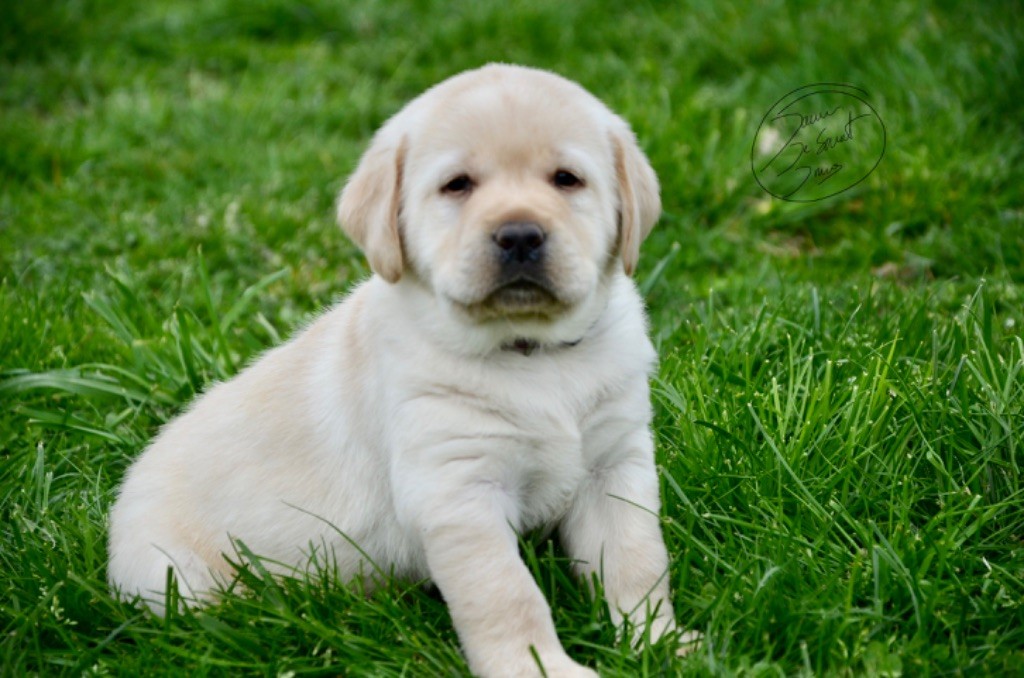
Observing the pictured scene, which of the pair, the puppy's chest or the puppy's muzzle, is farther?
the puppy's chest

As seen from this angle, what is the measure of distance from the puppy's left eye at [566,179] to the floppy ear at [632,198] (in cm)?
16

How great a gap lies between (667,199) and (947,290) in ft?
4.52

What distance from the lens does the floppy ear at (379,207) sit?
2939 millimetres

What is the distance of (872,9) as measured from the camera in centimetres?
654

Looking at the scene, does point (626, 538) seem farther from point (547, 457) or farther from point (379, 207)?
point (379, 207)

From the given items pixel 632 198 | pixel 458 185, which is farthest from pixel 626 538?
pixel 458 185

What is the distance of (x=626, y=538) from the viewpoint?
2.95m

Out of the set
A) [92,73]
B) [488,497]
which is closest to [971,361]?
[488,497]

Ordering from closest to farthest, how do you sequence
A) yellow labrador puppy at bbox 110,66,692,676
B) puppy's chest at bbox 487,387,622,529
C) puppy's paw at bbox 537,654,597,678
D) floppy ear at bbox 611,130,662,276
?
1. puppy's paw at bbox 537,654,597,678
2. yellow labrador puppy at bbox 110,66,692,676
3. puppy's chest at bbox 487,387,622,529
4. floppy ear at bbox 611,130,662,276

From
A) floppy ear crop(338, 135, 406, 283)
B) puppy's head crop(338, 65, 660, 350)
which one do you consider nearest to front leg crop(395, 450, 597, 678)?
puppy's head crop(338, 65, 660, 350)

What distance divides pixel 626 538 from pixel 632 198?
33.6 inches
